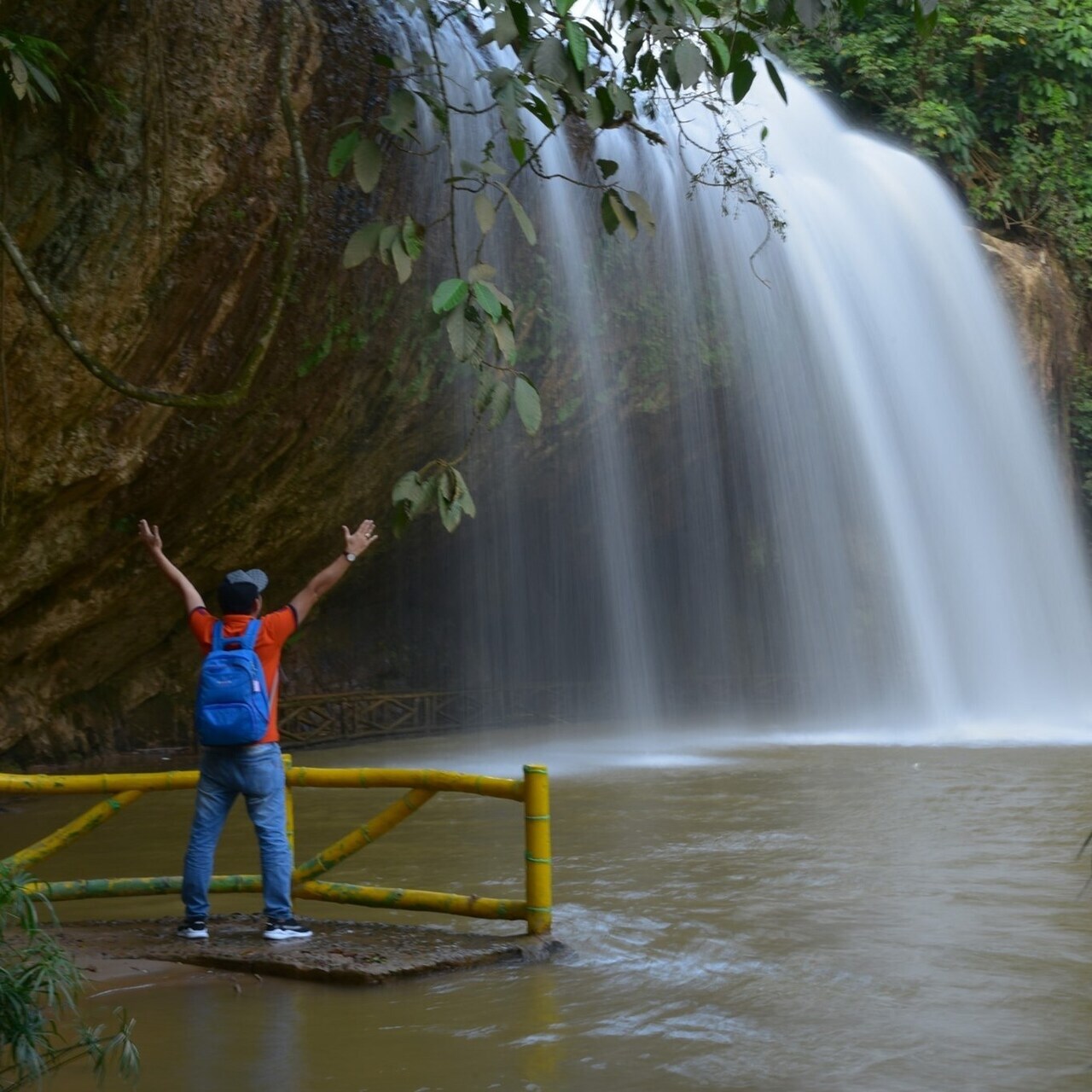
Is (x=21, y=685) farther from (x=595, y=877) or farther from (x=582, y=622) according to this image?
(x=582, y=622)

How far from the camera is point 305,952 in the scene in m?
5.26

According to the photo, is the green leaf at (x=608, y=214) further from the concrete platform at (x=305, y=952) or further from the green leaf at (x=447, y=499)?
the concrete platform at (x=305, y=952)

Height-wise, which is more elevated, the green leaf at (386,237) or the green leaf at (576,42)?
the green leaf at (576,42)

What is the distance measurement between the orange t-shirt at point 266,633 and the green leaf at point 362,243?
146 cm

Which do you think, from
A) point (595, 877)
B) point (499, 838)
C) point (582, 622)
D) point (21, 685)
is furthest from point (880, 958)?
point (582, 622)

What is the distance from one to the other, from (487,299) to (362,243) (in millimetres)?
772

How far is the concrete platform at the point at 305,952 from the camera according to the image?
505 centimetres

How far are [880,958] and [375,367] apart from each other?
747cm

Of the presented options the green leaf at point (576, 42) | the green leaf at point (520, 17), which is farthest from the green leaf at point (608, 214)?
the green leaf at point (520, 17)

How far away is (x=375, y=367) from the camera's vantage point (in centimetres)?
1160

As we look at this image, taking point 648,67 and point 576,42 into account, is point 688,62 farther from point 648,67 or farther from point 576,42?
point 648,67

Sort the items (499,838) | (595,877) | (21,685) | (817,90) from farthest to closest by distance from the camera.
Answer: (817,90)
(21,685)
(499,838)
(595,877)

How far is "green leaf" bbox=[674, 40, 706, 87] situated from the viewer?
5227 mm

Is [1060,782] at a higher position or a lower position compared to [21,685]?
lower
